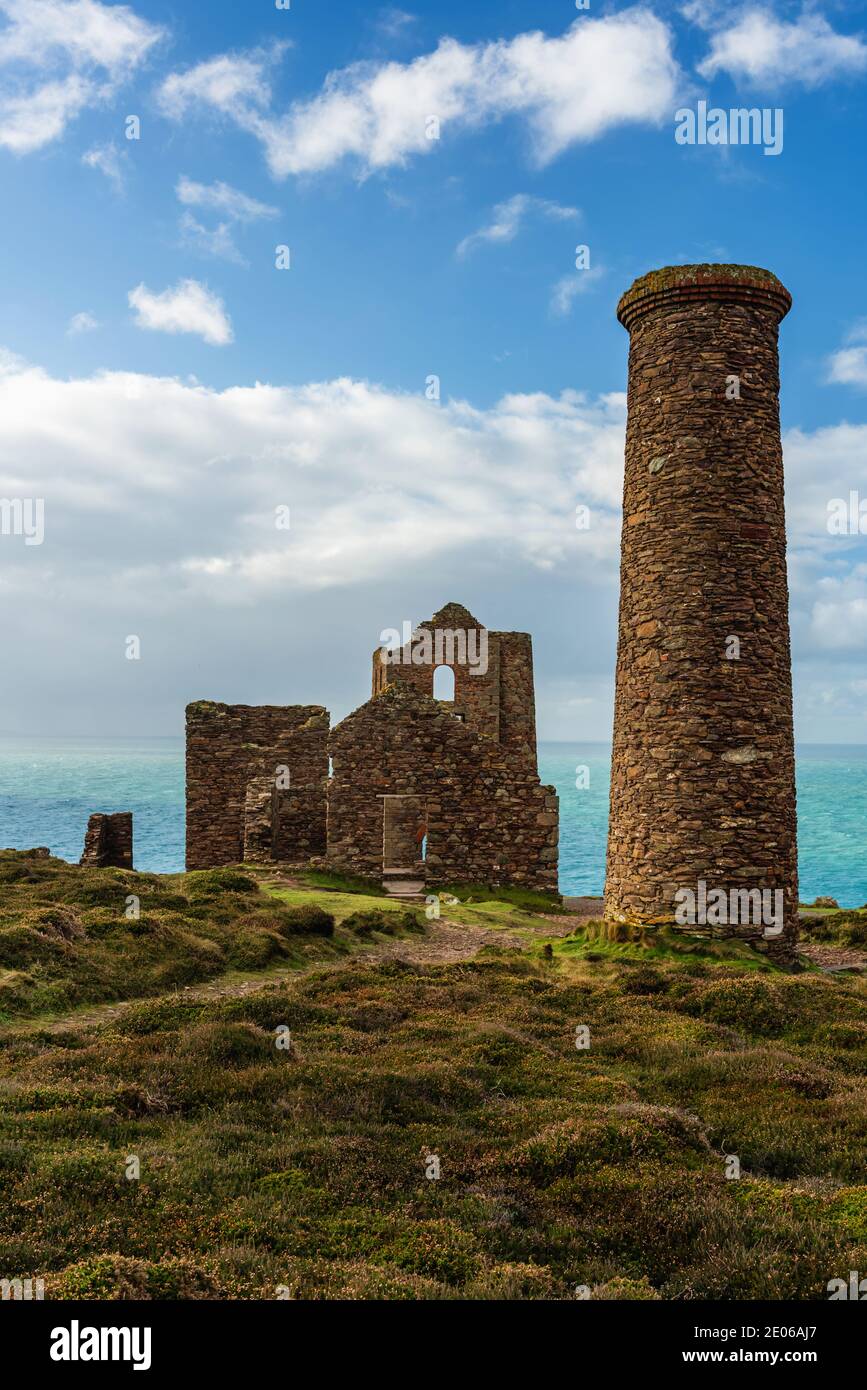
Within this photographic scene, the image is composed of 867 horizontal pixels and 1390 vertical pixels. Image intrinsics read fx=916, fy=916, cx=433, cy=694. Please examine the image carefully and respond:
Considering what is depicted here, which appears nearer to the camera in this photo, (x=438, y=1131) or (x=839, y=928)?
(x=438, y=1131)

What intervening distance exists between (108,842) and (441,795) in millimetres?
12209

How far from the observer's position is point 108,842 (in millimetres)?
31047

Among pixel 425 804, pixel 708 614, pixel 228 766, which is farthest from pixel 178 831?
pixel 708 614

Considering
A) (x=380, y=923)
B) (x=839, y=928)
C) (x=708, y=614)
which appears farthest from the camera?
(x=839, y=928)

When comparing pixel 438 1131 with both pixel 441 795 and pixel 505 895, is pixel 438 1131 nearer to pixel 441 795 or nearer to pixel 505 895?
pixel 505 895

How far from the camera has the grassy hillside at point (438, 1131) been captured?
6.12 m

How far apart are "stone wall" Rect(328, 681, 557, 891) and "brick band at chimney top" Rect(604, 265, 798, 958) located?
30.6 feet

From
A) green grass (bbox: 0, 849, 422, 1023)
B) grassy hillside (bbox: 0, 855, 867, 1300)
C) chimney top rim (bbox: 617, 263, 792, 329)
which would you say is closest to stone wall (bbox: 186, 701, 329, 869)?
green grass (bbox: 0, 849, 422, 1023)

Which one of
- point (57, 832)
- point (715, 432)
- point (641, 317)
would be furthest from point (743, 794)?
point (57, 832)

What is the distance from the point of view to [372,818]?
2695cm

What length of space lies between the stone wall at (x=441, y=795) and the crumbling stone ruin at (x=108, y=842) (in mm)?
8170

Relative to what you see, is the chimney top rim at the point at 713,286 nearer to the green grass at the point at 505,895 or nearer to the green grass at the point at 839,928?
the green grass at the point at 839,928

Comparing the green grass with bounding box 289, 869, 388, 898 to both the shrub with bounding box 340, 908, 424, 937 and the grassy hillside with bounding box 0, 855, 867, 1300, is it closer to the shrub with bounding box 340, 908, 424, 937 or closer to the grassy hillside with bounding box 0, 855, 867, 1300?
the shrub with bounding box 340, 908, 424, 937
